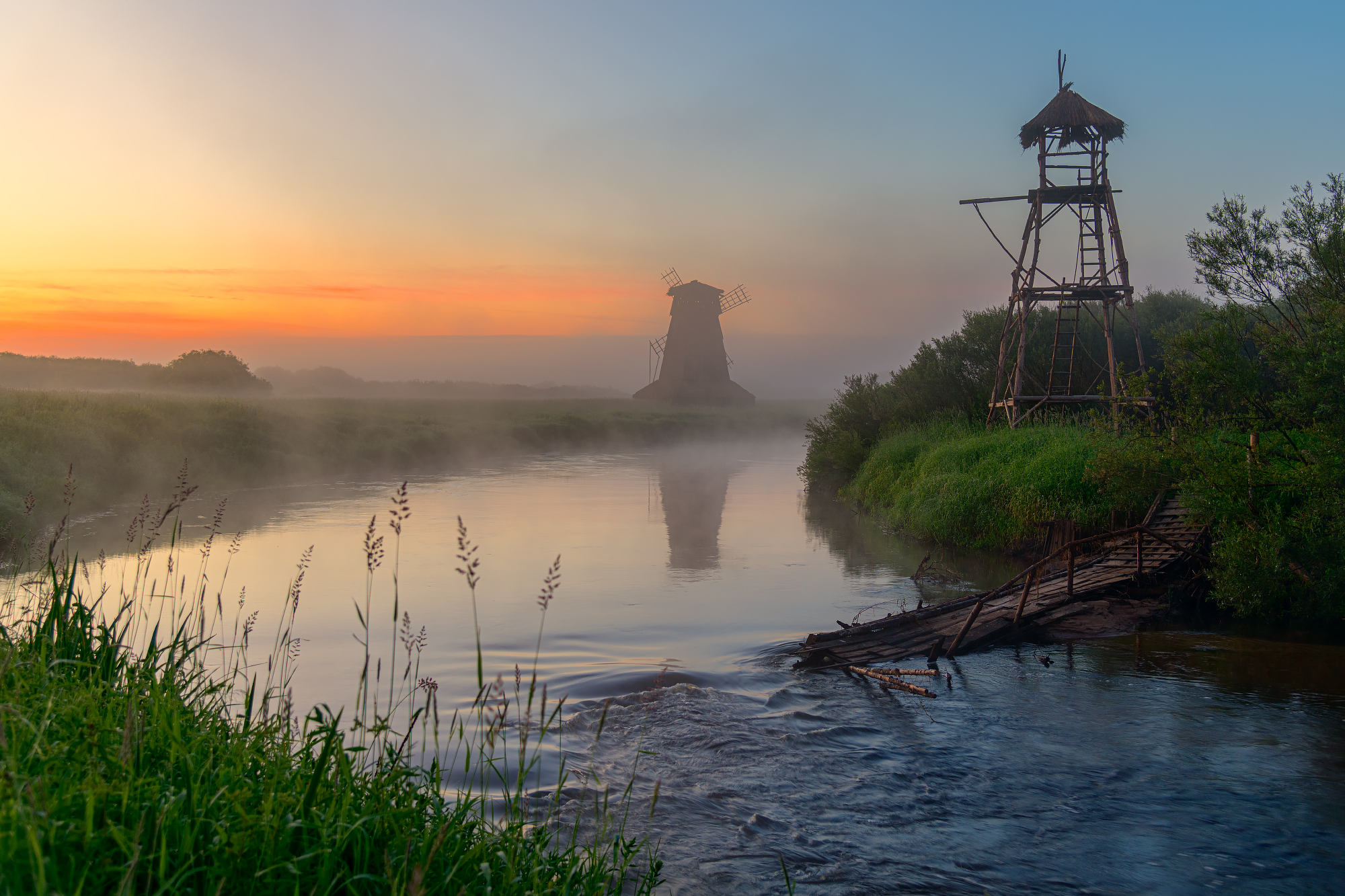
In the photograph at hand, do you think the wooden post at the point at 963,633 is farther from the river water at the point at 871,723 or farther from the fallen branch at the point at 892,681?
the fallen branch at the point at 892,681

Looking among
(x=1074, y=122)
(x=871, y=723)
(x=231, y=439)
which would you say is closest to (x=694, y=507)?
(x=1074, y=122)

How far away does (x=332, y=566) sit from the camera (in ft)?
54.6

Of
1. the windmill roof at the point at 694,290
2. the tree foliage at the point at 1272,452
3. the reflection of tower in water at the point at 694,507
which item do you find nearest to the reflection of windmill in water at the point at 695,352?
the windmill roof at the point at 694,290

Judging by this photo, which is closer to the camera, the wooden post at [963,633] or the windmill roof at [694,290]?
the wooden post at [963,633]

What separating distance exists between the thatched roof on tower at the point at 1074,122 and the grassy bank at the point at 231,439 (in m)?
23.3

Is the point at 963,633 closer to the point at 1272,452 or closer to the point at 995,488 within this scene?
the point at 1272,452

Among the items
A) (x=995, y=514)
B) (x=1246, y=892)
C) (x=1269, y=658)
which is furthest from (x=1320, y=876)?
(x=995, y=514)

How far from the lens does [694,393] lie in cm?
7519

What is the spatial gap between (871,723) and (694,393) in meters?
67.0

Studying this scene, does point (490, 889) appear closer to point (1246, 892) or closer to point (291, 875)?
point (291, 875)

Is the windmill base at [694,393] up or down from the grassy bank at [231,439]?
up

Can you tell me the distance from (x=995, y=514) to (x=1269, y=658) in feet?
24.2

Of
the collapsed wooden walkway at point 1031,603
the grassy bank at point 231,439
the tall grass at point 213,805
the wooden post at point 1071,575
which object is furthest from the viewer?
the grassy bank at point 231,439

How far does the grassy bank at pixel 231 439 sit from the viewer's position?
73.2ft
